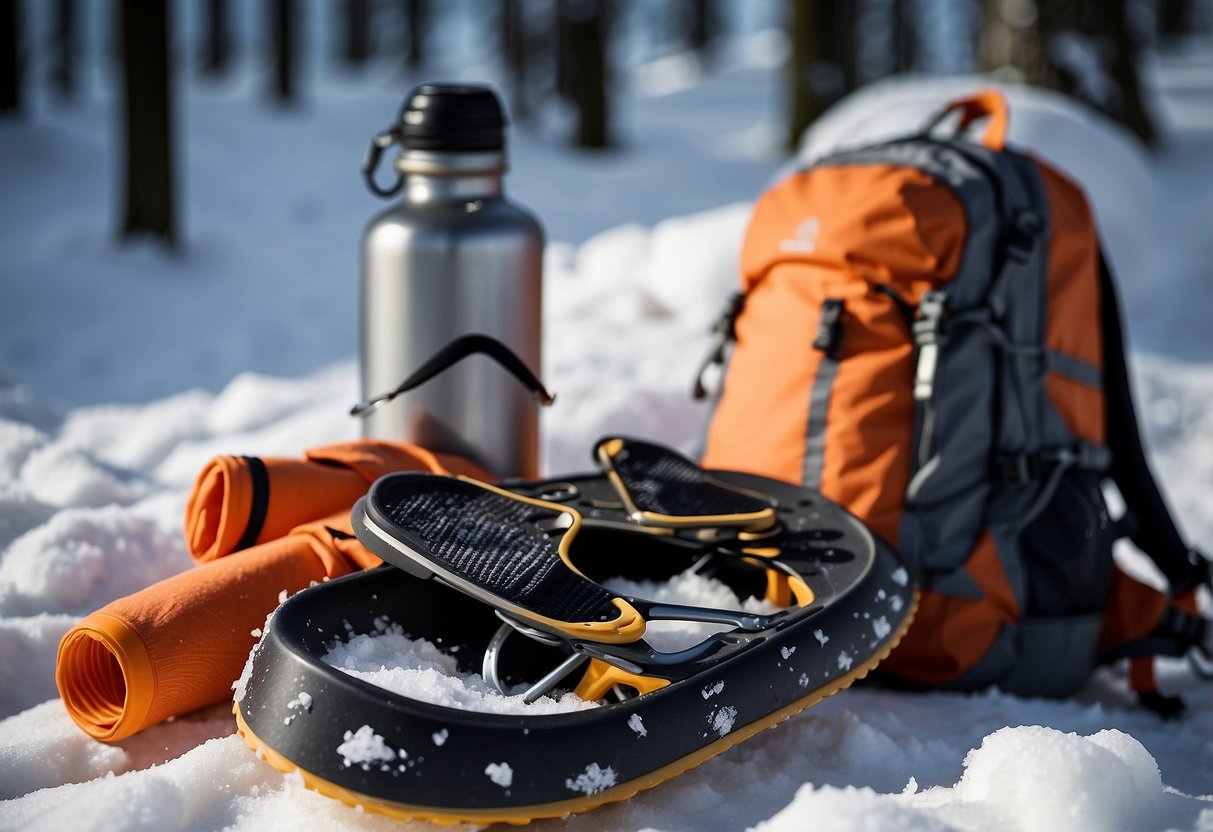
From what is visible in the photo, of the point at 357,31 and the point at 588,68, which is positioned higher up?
the point at 357,31

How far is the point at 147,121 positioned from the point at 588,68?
3874 mm

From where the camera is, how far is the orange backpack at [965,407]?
194 cm

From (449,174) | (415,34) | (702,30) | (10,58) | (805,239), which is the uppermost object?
(702,30)

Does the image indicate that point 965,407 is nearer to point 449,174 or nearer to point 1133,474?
point 1133,474

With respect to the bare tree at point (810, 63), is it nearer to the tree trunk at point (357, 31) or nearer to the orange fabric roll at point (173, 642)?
the orange fabric roll at point (173, 642)

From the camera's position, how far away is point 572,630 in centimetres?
141

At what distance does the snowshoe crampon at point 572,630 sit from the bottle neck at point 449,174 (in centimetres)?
51

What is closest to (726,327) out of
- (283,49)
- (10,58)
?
(10,58)

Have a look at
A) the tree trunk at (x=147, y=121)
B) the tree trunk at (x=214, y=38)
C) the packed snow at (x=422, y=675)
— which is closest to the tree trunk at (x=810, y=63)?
the tree trunk at (x=147, y=121)

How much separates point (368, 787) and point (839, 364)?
1128mm

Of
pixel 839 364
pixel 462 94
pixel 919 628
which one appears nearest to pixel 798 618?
pixel 919 628

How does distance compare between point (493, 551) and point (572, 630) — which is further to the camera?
point (493, 551)

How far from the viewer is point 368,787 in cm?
125

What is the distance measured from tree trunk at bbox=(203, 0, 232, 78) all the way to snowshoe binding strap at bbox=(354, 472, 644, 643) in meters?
16.5
